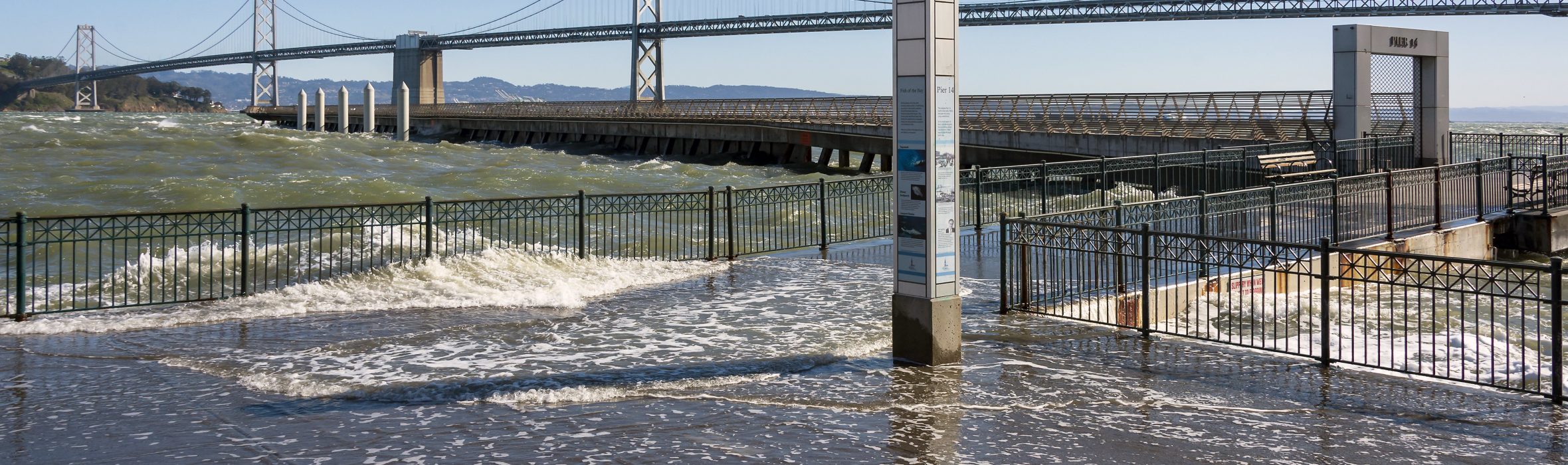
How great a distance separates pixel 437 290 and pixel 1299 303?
8.63m

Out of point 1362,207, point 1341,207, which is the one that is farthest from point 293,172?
point 1362,207

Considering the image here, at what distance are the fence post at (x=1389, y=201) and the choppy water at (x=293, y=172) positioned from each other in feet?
61.2

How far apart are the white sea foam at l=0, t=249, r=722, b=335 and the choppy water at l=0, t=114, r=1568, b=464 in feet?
0.17

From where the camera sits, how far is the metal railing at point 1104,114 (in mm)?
30750

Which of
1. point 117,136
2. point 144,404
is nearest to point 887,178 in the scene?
point 144,404

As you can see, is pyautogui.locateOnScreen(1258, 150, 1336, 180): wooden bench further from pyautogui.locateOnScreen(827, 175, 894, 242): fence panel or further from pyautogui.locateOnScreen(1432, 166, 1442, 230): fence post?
pyautogui.locateOnScreen(827, 175, 894, 242): fence panel

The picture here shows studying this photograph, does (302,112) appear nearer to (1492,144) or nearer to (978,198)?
(1492,144)

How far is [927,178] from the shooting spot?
357 inches

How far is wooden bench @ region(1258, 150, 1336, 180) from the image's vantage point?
72.0ft

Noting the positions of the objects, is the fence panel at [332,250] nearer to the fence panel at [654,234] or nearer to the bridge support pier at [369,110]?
the fence panel at [654,234]

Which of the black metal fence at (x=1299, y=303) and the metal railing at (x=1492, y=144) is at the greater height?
the metal railing at (x=1492, y=144)

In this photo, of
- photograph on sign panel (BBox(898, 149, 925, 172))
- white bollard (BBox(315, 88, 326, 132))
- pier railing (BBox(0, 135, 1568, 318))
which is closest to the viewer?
photograph on sign panel (BBox(898, 149, 925, 172))

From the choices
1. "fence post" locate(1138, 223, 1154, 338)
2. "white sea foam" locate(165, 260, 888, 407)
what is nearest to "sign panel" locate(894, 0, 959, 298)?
"white sea foam" locate(165, 260, 888, 407)

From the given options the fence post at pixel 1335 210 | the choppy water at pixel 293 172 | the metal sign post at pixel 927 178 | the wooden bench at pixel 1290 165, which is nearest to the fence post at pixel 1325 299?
the metal sign post at pixel 927 178
